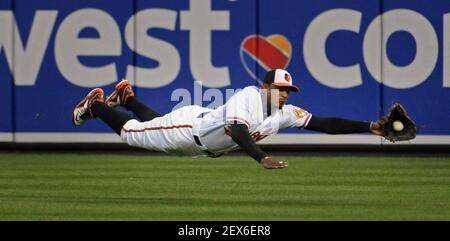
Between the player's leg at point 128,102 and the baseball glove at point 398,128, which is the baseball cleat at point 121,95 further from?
the baseball glove at point 398,128

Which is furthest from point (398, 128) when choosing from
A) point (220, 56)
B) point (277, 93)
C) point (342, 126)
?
point (220, 56)

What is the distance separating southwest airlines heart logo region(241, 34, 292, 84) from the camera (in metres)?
16.7

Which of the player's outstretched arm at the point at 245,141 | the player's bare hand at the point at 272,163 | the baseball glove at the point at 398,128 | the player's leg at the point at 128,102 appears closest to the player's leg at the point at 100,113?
the player's leg at the point at 128,102

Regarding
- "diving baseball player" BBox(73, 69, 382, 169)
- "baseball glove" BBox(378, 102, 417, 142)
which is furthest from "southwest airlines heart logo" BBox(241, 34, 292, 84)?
"baseball glove" BBox(378, 102, 417, 142)

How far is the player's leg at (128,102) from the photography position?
11.5 meters

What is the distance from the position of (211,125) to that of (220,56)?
6.26 m

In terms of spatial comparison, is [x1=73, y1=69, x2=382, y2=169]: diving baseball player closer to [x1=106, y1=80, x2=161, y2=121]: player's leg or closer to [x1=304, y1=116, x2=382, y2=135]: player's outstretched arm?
[x1=304, y1=116, x2=382, y2=135]: player's outstretched arm

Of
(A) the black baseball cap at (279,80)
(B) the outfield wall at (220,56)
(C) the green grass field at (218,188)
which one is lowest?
(C) the green grass field at (218,188)

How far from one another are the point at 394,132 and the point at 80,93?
717 centimetres

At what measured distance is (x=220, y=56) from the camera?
1677cm

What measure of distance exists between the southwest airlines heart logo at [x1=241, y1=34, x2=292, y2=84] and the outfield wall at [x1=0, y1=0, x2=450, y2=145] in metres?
0.01

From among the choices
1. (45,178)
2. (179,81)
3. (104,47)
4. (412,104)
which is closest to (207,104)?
(179,81)

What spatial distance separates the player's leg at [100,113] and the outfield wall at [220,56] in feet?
16.8
